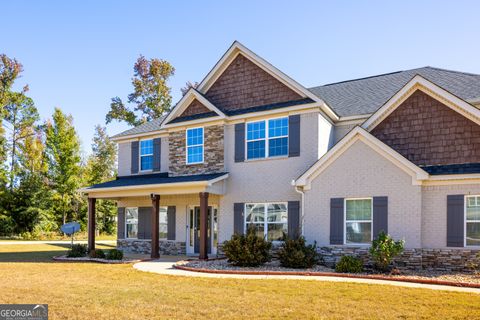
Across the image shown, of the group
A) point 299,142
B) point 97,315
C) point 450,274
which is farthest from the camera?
point 299,142

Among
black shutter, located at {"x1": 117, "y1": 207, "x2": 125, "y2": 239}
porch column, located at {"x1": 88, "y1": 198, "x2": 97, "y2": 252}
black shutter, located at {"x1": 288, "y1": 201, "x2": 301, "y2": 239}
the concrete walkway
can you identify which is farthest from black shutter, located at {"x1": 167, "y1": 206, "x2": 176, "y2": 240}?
black shutter, located at {"x1": 288, "y1": 201, "x2": 301, "y2": 239}

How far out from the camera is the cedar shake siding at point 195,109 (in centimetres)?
1975

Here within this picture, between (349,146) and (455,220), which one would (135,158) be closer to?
(349,146)

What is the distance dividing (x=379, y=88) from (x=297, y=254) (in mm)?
9520

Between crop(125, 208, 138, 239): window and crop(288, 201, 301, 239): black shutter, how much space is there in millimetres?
9273

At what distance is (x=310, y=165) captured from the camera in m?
16.7

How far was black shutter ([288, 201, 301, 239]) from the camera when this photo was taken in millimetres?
16427

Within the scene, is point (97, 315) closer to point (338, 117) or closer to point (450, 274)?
point (450, 274)

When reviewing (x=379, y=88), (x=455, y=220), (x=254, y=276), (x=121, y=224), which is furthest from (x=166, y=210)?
(x=455, y=220)

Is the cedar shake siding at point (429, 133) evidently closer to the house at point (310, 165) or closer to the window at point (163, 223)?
the house at point (310, 165)

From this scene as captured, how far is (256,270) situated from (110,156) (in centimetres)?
4555

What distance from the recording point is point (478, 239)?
1309cm

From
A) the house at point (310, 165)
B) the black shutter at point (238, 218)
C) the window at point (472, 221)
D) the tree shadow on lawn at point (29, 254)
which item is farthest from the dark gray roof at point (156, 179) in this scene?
the window at point (472, 221)

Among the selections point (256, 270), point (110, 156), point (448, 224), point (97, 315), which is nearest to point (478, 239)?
point (448, 224)
